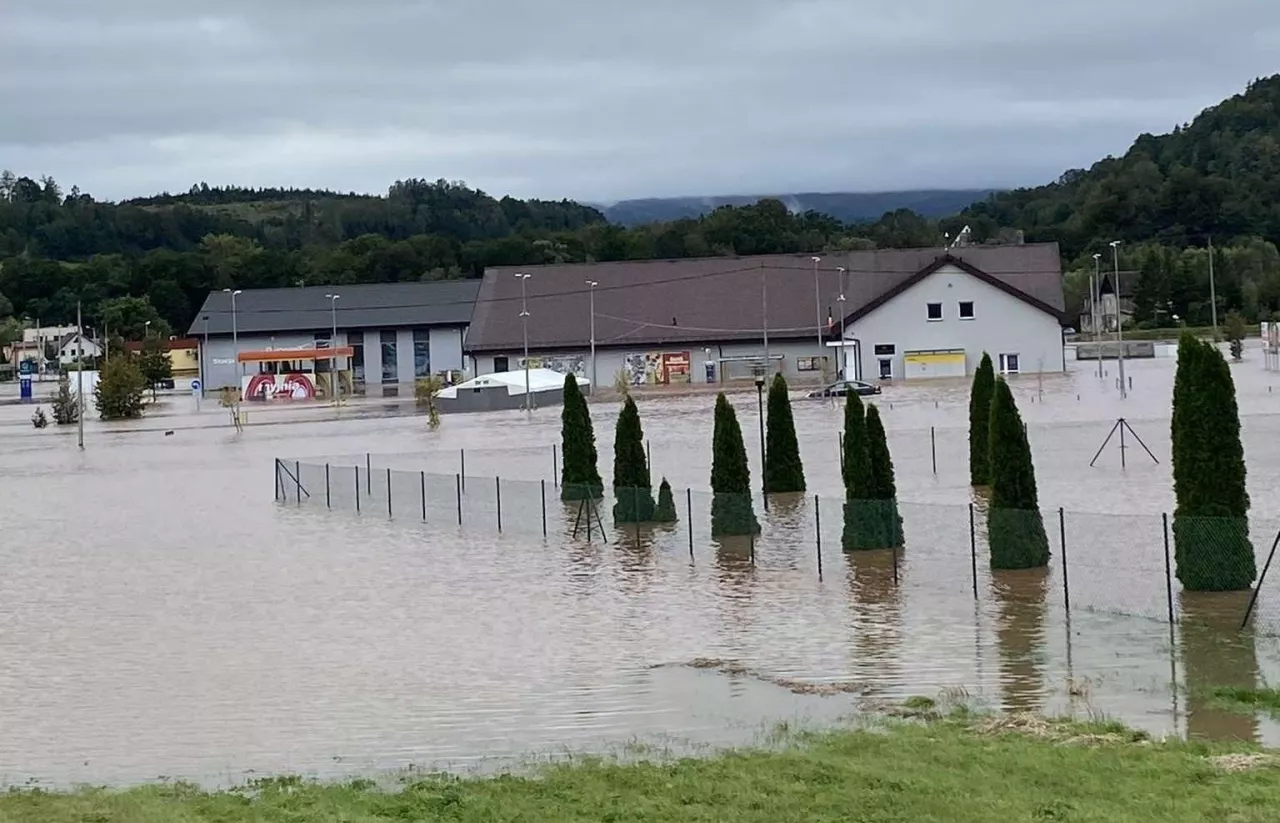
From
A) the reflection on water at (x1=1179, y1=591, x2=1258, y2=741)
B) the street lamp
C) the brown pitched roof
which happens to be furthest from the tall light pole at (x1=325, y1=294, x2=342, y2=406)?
the reflection on water at (x1=1179, y1=591, x2=1258, y2=741)

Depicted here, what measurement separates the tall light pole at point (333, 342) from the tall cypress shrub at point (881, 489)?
6591 centimetres

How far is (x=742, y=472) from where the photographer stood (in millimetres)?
30719

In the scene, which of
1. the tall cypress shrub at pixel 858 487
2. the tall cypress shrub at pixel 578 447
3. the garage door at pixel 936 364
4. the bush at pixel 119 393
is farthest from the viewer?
the garage door at pixel 936 364

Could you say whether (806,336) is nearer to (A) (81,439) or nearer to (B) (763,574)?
(A) (81,439)

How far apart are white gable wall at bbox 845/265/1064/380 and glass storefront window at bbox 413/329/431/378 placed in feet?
116

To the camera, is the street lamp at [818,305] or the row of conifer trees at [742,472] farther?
the street lamp at [818,305]

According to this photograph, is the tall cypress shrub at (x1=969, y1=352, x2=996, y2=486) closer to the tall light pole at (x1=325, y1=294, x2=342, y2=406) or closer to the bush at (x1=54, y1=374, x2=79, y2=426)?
the bush at (x1=54, y1=374, x2=79, y2=426)

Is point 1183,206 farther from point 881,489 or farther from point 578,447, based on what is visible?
point 881,489

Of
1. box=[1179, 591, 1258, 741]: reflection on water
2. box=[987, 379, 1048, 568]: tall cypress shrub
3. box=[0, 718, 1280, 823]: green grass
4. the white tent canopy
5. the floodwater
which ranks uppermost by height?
the white tent canopy

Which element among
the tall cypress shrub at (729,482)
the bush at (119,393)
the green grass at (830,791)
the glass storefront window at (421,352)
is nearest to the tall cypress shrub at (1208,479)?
the green grass at (830,791)

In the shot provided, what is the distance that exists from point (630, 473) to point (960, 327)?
196 feet

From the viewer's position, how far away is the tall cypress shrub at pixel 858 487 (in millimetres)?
26828

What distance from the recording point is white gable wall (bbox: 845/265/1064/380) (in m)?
89.9

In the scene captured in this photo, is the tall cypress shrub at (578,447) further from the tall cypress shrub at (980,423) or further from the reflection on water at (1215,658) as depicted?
the reflection on water at (1215,658)
